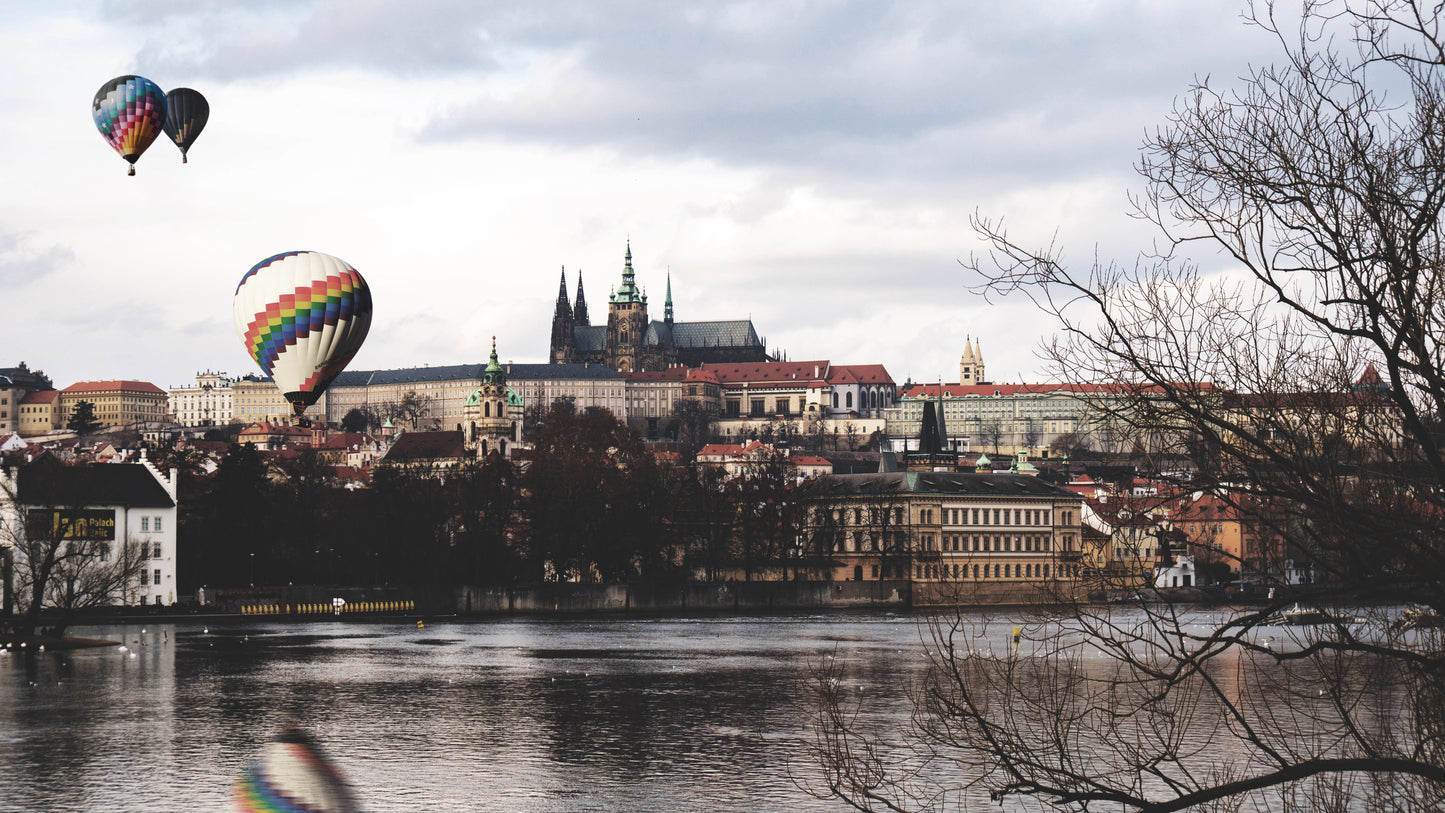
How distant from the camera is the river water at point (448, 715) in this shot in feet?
92.2

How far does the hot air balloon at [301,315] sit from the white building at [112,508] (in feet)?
70.3

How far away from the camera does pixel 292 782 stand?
2989 cm

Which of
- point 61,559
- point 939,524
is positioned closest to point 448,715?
point 61,559

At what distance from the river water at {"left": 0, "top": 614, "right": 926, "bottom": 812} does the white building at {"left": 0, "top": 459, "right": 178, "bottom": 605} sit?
6.83 m

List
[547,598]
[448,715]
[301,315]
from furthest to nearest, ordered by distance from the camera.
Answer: [547,598]
[301,315]
[448,715]

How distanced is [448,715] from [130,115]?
29.2 metres

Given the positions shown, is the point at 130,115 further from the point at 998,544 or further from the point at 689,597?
the point at 998,544

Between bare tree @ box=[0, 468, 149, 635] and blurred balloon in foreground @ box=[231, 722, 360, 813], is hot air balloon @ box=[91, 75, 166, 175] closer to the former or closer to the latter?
bare tree @ box=[0, 468, 149, 635]

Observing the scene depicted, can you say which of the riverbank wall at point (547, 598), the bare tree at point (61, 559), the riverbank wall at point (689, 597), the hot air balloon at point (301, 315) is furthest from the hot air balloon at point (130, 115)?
the riverbank wall at point (689, 597)

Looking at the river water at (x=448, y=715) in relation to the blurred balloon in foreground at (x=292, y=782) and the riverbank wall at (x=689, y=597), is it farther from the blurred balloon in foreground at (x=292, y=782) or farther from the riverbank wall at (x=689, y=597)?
the riverbank wall at (x=689, y=597)

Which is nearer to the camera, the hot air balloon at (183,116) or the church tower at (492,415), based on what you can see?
the hot air balloon at (183,116)

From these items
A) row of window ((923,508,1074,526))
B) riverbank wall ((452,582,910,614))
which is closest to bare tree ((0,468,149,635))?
riverbank wall ((452,582,910,614))

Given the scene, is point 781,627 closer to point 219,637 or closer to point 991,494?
point 219,637

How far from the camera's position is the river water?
28.1m
